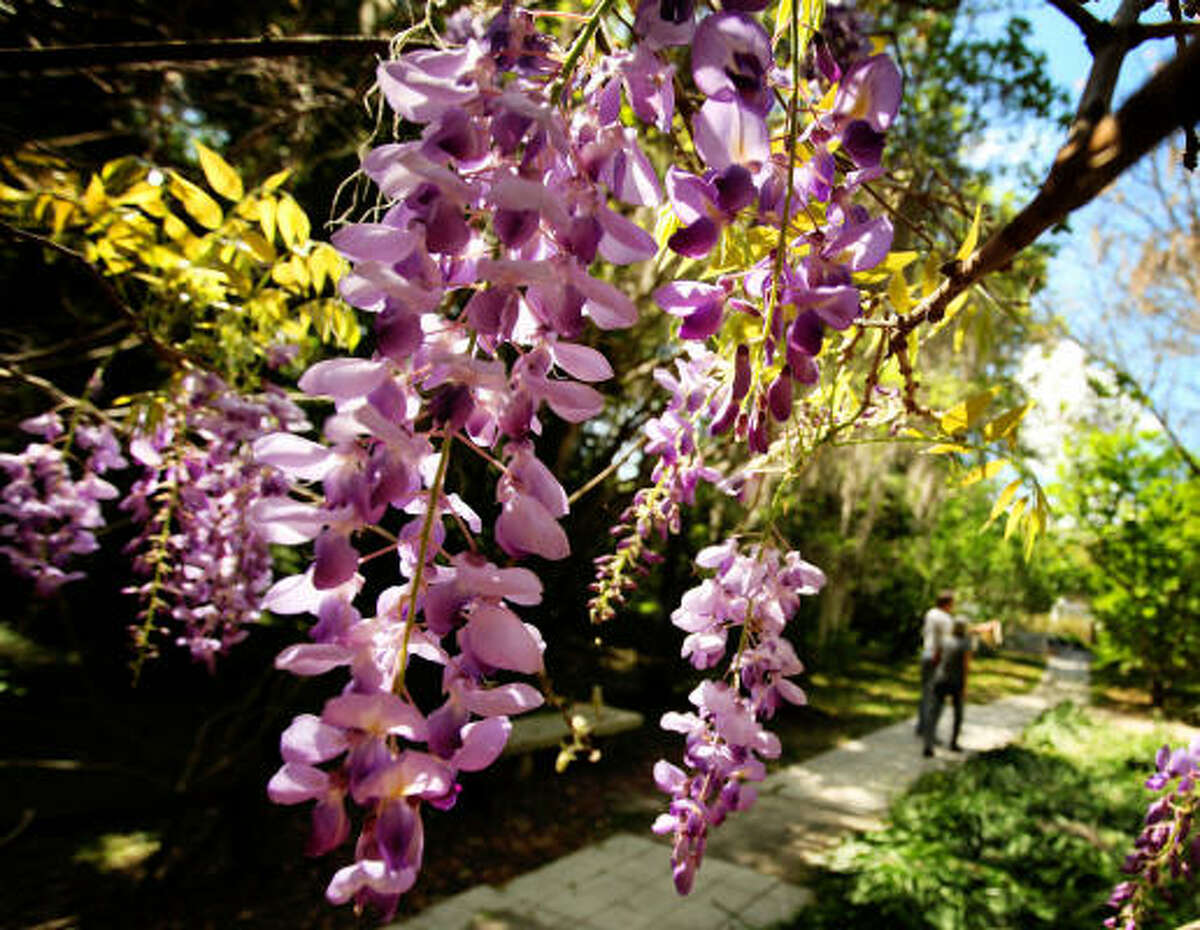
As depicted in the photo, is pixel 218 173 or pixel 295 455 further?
pixel 218 173

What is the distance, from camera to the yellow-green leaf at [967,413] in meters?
0.82

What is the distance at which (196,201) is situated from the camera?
52.9 inches

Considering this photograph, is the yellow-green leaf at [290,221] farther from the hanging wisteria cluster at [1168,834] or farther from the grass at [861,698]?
the grass at [861,698]

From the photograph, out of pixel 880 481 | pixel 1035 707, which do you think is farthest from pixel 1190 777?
pixel 1035 707

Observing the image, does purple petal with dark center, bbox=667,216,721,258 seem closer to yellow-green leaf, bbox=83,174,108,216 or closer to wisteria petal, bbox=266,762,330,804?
wisteria petal, bbox=266,762,330,804


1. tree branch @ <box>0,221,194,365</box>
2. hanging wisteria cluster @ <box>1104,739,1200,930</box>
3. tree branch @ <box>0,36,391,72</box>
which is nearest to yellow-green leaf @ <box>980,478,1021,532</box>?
tree branch @ <box>0,36,391,72</box>

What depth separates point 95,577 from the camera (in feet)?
17.2

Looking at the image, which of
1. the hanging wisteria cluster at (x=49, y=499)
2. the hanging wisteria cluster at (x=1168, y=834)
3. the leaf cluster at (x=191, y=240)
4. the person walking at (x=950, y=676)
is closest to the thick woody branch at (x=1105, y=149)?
the leaf cluster at (x=191, y=240)

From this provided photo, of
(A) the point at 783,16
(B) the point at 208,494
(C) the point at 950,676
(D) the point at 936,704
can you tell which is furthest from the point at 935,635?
(A) the point at 783,16

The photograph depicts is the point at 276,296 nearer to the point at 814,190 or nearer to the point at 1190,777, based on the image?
the point at 814,190

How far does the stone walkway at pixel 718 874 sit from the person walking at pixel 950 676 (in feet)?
2.09

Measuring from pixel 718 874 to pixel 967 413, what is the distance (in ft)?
14.4

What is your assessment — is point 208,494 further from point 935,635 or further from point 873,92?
point 935,635

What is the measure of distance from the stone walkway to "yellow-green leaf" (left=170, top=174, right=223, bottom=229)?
11.3 feet
